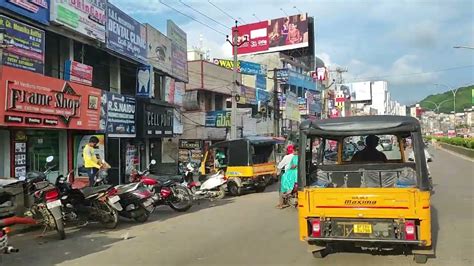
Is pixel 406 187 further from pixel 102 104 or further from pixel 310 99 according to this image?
pixel 310 99

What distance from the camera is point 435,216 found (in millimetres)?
11336

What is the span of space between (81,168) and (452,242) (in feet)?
40.8

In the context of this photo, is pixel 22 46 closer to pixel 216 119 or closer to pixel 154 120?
pixel 154 120

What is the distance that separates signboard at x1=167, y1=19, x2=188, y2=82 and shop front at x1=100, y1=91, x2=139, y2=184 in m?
4.88

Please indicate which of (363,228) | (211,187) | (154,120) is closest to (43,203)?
(363,228)

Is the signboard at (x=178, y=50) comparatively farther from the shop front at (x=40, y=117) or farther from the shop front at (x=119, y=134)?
the shop front at (x=40, y=117)

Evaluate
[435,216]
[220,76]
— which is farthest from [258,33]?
[435,216]

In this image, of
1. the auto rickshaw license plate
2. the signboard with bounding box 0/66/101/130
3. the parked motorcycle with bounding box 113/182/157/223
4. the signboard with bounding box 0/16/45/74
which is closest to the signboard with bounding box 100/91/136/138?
the signboard with bounding box 0/66/101/130

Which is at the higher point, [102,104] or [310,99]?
[310,99]

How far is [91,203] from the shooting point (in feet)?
34.2

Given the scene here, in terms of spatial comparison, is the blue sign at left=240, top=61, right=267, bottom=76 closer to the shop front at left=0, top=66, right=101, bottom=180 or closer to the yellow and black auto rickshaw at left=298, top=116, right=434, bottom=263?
the shop front at left=0, top=66, right=101, bottom=180

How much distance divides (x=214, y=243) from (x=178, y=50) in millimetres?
18319

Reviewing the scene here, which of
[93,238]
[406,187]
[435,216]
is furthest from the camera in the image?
[435,216]

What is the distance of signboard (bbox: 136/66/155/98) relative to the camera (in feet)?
69.9
